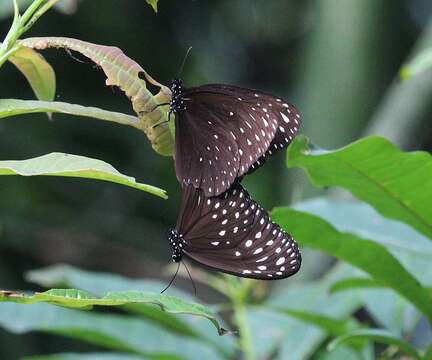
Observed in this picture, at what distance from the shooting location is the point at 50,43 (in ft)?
2.89

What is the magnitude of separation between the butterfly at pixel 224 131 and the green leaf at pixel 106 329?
46 centimetres

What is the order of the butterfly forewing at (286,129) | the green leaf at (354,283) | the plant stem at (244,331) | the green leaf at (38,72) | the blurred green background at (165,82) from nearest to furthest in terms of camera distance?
the green leaf at (38,72)
the butterfly forewing at (286,129)
the green leaf at (354,283)
the plant stem at (244,331)
the blurred green background at (165,82)

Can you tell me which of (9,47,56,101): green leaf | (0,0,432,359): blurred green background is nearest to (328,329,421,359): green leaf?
(9,47,56,101): green leaf

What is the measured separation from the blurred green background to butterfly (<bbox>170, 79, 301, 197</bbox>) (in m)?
1.14

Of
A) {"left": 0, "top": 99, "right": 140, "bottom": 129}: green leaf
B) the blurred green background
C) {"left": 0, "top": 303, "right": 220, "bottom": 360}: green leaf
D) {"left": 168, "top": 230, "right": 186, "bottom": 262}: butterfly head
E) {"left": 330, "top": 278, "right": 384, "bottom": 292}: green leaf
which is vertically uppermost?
the blurred green background

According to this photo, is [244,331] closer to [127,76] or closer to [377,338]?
[377,338]

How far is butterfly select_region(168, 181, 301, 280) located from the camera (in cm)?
103

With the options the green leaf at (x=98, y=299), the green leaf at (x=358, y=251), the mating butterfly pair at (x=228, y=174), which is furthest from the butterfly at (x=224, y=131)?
the green leaf at (x=98, y=299)

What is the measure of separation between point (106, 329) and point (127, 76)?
0.77 meters

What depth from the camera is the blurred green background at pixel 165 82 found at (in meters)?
2.82

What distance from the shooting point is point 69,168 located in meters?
0.84

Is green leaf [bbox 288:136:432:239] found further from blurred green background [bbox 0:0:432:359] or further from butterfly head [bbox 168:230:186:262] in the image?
blurred green background [bbox 0:0:432:359]

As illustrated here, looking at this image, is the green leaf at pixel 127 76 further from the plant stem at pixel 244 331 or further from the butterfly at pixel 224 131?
the plant stem at pixel 244 331

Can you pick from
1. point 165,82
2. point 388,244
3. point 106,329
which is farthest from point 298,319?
point 165,82
